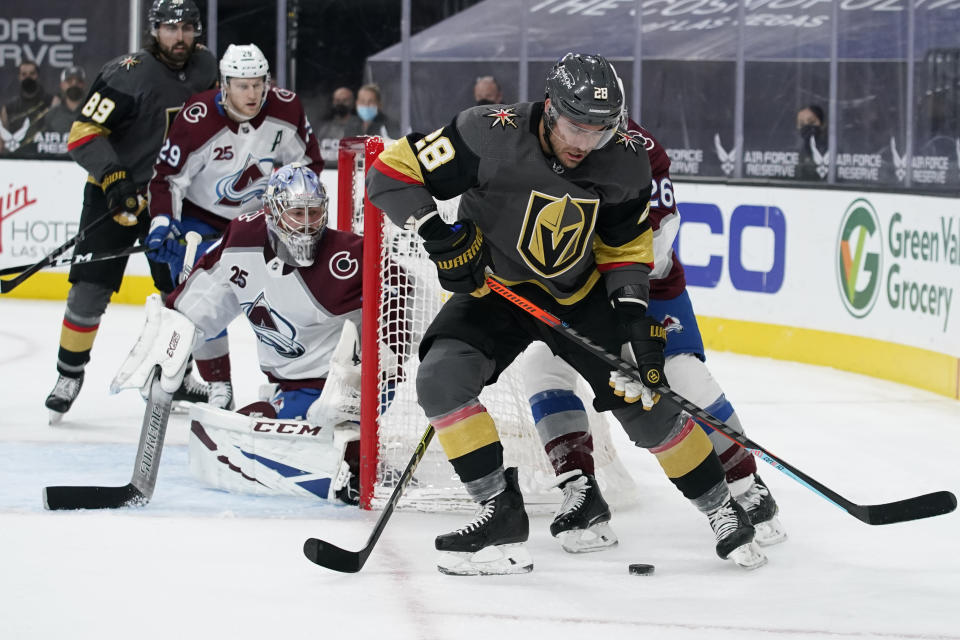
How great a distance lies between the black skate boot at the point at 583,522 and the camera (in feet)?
9.87

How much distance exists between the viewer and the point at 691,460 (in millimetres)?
2811

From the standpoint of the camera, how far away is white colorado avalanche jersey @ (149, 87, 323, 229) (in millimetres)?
4172

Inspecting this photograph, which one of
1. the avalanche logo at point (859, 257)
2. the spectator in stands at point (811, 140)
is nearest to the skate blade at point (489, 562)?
the avalanche logo at point (859, 257)

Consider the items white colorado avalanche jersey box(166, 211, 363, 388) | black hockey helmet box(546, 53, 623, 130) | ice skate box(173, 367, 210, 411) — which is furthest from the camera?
ice skate box(173, 367, 210, 411)

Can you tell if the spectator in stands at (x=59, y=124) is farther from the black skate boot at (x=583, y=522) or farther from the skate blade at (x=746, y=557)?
the skate blade at (x=746, y=557)

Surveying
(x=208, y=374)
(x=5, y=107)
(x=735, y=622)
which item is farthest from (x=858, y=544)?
(x=5, y=107)

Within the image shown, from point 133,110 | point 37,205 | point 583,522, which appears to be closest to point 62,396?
point 133,110

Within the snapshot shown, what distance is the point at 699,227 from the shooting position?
625cm

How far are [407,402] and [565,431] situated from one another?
0.48 metres

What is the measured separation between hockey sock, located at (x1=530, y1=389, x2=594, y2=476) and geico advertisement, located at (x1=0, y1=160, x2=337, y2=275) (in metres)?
4.16

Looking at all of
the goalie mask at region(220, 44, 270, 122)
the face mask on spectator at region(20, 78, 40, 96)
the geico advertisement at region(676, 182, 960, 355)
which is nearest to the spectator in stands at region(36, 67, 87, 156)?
the face mask on spectator at region(20, 78, 40, 96)

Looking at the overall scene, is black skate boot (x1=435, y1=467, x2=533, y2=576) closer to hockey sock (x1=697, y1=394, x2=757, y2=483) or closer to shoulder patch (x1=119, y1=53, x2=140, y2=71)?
hockey sock (x1=697, y1=394, x2=757, y2=483)

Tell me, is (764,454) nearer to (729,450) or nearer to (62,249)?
(729,450)

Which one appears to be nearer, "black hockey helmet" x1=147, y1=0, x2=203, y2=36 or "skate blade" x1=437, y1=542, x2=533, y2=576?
"skate blade" x1=437, y1=542, x2=533, y2=576
